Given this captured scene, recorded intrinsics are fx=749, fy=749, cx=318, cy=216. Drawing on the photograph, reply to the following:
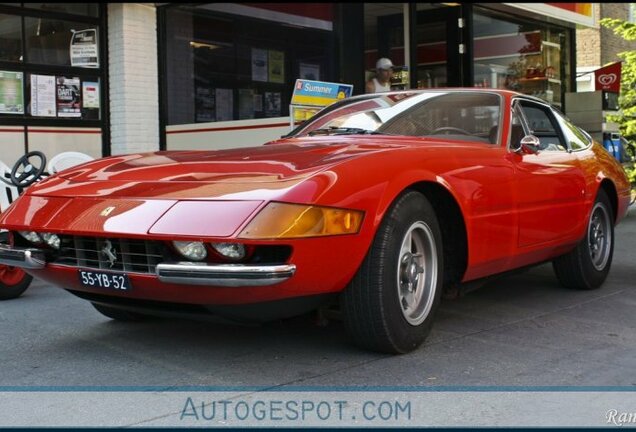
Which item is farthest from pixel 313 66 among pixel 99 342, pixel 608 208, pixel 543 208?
pixel 99 342

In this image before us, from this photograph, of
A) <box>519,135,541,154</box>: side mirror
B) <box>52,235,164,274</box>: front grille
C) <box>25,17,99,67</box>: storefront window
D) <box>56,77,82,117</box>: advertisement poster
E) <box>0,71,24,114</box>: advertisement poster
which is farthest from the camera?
<box>56,77,82,117</box>: advertisement poster

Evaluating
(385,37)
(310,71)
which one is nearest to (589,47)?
(385,37)

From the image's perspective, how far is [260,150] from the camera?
4336 mm

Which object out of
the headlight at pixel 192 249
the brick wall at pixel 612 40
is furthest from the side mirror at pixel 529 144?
the brick wall at pixel 612 40

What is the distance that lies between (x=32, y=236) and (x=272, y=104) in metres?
6.90

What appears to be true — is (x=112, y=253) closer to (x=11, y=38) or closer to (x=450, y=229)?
(x=450, y=229)

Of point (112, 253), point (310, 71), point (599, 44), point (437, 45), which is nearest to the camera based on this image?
point (112, 253)

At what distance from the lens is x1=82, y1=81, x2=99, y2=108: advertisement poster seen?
9.48 m

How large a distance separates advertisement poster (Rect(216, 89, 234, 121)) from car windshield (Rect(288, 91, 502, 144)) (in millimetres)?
5384

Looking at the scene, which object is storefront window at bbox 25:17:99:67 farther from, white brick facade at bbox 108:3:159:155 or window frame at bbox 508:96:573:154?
window frame at bbox 508:96:573:154

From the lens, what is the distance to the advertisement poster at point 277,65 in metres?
10.7

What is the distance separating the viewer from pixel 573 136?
5.75m

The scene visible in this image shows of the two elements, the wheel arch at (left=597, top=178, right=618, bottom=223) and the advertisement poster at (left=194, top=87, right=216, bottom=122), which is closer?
the wheel arch at (left=597, top=178, right=618, bottom=223)

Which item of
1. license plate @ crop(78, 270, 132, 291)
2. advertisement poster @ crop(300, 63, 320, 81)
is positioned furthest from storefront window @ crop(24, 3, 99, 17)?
license plate @ crop(78, 270, 132, 291)
